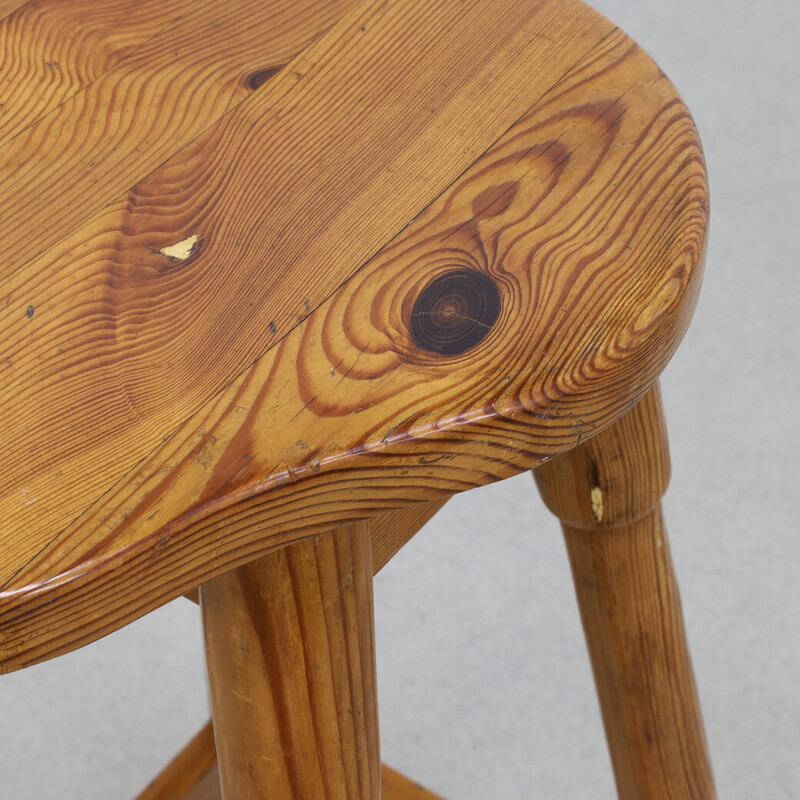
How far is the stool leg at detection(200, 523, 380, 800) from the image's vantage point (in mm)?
516

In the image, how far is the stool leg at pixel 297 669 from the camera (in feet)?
1.69

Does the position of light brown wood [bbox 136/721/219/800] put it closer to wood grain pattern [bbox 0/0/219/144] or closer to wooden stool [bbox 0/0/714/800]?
wooden stool [bbox 0/0/714/800]

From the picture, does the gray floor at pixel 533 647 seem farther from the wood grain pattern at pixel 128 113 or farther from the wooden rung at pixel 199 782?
the wood grain pattern at pixel 128 113

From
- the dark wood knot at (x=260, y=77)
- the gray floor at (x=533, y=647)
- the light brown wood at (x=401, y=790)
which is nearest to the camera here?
the dark wood knot at (x=260, y=77)

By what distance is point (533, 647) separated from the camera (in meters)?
1.21

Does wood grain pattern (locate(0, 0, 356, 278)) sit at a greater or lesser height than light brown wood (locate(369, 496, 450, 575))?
greater

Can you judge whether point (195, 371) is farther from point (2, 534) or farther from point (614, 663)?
point (614, 663)

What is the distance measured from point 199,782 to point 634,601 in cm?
43

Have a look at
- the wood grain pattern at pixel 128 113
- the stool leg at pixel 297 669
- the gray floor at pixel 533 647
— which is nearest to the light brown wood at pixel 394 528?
the stool leg at pixel 297 669

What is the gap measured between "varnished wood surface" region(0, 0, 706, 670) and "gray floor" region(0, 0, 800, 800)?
736 mm

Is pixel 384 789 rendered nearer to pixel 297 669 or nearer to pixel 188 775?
pixel 188 775

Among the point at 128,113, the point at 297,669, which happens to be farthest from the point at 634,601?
the point at 128,113

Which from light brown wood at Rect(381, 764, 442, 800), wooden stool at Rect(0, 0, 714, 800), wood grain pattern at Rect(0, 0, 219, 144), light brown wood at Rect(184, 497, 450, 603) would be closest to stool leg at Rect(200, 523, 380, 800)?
wooden stool at Rect(0, 0, 714, 800)

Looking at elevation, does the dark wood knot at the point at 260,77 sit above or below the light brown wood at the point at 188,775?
above
